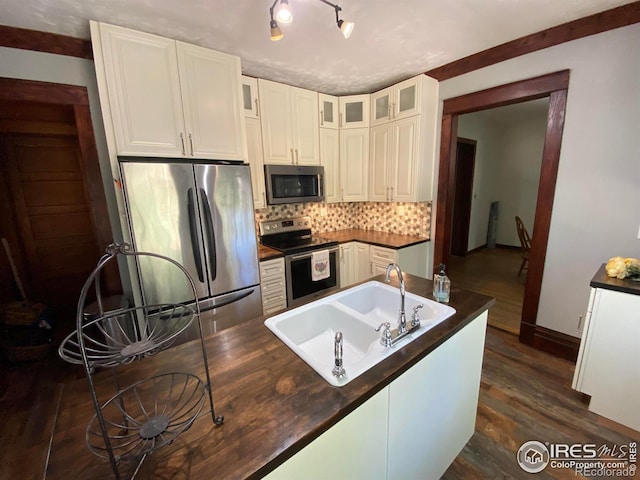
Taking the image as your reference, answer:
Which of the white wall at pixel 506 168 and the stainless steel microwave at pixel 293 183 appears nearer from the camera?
the stainless steel microwave at pixel 293 183

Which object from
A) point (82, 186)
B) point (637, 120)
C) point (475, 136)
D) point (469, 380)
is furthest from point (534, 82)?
point (82, 186)

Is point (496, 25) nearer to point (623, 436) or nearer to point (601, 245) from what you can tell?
point (601, 245)

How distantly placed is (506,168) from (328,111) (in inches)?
178

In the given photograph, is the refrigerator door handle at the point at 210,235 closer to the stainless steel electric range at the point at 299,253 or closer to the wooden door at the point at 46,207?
the stainless steel electric range at the point at 299,253

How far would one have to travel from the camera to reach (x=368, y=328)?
1269 mm

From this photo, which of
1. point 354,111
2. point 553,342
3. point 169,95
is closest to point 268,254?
point 169,95

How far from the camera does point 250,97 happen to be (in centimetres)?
264

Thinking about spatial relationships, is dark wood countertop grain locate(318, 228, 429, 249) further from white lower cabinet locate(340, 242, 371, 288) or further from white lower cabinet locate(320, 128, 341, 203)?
white lower cabinet locate(320, 128, 341, 203)

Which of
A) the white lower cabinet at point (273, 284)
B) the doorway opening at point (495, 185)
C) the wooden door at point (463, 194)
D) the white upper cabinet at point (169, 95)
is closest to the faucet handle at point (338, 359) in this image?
the white lower cabinet at point (273, 284)

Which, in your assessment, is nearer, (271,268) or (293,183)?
(271,268)

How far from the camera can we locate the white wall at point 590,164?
1.87 meters

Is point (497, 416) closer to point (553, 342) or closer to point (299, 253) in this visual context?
point (553, 342)

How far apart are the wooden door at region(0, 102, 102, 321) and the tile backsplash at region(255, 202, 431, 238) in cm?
206

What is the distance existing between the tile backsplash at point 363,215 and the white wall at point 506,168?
8.30 feet
